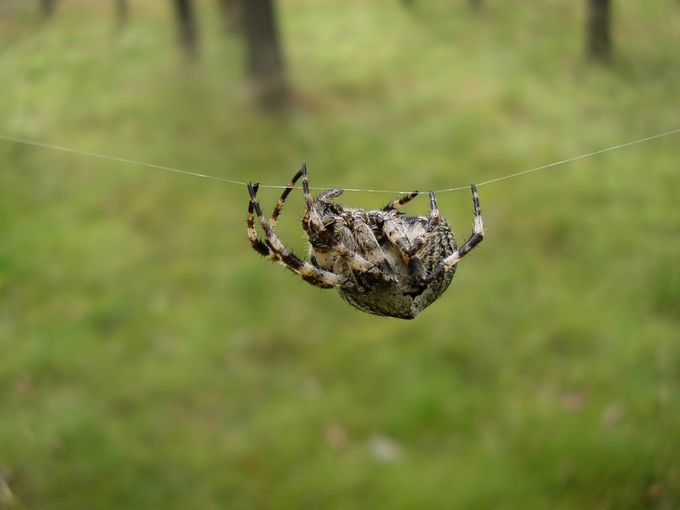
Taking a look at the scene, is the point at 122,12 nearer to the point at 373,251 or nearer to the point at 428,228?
the point at 373,251

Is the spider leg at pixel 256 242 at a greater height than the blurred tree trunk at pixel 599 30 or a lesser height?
lesser

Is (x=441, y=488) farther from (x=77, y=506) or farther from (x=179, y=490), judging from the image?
(x=77, y=506)

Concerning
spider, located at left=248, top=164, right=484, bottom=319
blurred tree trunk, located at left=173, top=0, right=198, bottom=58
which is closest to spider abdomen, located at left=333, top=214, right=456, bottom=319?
spider, located at left=248, top=164, right=484, bottom=319

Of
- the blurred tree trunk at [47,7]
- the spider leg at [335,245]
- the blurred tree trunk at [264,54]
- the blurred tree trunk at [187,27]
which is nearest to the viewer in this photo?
the spider leg at [335,245]

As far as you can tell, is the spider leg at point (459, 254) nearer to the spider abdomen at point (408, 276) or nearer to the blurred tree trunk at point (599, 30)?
the spider abdomen at point (408, 276)

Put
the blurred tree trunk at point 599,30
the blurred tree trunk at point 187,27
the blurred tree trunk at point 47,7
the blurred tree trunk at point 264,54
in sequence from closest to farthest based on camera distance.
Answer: the blurred tree trunk at point 47,7 < the blurred tree trunk at point 599,30 < the blurred tree trunk at point 187,27 < the blurred tree trunk at point 264,54

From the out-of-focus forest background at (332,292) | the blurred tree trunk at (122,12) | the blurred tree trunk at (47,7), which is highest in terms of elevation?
the blurred tree trunk at (122,12)

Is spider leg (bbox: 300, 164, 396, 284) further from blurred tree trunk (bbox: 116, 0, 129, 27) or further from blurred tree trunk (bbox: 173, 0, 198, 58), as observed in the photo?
blurred tree trunk (bbox: 173, 0, 198, 58)

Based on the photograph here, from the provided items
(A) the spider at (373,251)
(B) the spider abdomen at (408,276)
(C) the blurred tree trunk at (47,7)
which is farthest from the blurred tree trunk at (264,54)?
(B) the spider abdomen at (408,276)
